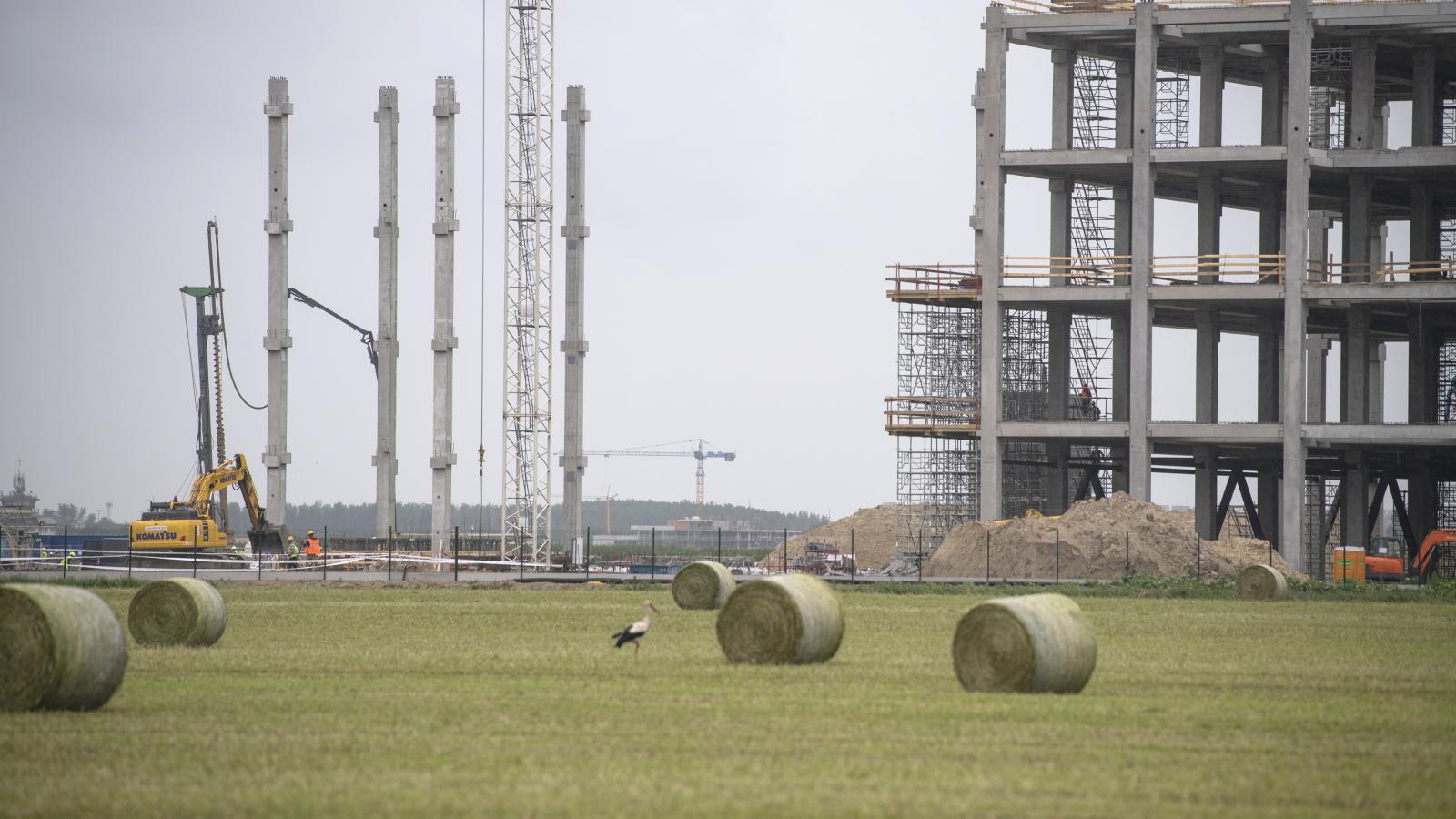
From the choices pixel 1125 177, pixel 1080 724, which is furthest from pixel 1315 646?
pixel 1125 177

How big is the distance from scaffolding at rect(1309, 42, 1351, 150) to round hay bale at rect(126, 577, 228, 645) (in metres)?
40.8

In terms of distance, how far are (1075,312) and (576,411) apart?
17.5 metres

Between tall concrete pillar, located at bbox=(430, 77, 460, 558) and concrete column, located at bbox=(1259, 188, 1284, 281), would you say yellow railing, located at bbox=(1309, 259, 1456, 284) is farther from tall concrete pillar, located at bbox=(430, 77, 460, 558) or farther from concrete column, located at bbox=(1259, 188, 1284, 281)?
tall concrete pillar, located at bbox=(430, 77, 460, 558)

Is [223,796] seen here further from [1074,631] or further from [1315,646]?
[1315,646]

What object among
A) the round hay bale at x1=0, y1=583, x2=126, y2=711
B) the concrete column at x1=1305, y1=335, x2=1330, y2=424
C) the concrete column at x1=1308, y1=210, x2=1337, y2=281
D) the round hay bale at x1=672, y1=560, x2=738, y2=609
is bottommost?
the round hay bale at x1=672, y1=560, x2=738, y2=609

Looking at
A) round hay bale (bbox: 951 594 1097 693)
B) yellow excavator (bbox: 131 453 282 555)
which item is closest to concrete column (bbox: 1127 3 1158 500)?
yellow excavator (bbox: 131 453 282 555)

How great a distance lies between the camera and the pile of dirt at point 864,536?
80125mm

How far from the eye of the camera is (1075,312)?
205 feet

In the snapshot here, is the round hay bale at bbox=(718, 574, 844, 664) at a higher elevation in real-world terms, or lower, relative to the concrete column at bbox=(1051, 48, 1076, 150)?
lower

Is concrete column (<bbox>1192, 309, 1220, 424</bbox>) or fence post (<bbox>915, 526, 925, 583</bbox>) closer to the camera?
fence post (<bbox>915, 526, 925, 583</bbox>)

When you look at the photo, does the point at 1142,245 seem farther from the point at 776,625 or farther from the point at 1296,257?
the point at 776,625

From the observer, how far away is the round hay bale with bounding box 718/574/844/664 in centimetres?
2052

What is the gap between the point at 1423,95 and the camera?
5838cm

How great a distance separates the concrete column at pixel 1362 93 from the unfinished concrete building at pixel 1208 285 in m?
0.07
